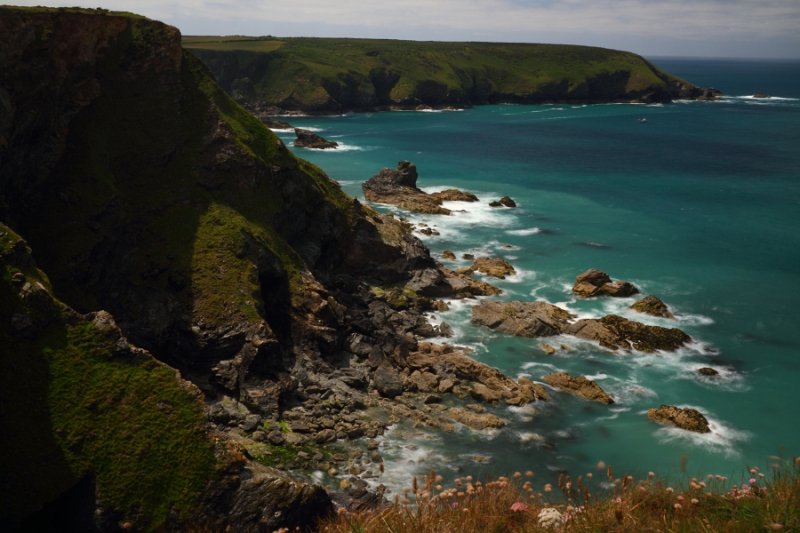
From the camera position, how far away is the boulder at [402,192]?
94750 millimetres

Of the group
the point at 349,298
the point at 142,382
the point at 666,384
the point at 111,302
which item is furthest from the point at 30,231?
the point at 666,384

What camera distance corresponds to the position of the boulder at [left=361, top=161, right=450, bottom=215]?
9475 cm

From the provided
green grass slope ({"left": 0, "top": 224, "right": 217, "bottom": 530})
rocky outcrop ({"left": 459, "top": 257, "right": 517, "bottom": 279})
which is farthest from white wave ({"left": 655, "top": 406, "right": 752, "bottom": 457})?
green grass slope ({"left": 0, "top": 224, "right": 217, "bottom": 530})

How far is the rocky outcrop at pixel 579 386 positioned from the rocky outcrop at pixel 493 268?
21.8 meters

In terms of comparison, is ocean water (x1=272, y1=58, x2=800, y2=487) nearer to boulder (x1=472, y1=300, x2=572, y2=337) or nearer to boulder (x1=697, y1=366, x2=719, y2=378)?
boulder (x1=697, y1=366, x2=719, y2=378)

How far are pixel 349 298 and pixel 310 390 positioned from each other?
609 inches

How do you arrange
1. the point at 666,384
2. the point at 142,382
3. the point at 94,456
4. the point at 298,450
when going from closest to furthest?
the point at 94,456, the point at 142,382, the point at 298,450, the point at 666,384

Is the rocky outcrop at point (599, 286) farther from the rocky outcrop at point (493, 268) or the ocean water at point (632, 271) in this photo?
the rocky outcrop at point (493, 268)

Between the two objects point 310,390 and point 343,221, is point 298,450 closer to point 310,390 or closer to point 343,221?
point 310,390

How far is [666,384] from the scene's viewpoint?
48344mm

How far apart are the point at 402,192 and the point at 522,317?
47627 millimetres

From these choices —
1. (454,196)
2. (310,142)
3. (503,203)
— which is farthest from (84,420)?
(310,142)

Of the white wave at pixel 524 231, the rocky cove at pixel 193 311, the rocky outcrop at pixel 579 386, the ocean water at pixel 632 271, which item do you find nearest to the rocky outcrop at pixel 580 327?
the rocky cove at pixel 193 311

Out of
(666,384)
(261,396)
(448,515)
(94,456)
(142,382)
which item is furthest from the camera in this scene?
(666,384)
